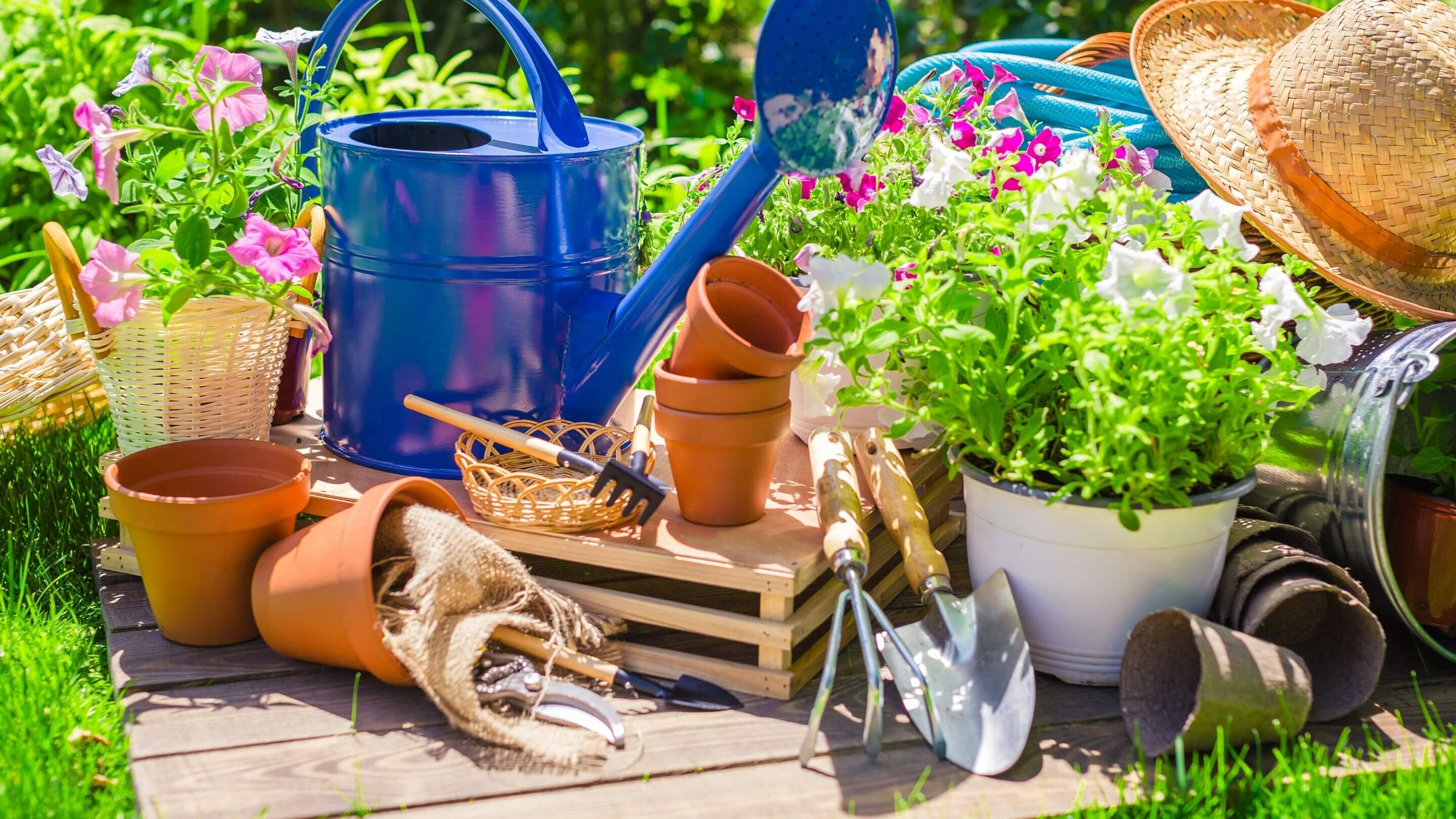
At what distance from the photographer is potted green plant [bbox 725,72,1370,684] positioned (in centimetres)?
136

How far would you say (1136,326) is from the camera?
135 cm

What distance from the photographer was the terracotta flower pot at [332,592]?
4.60 ft

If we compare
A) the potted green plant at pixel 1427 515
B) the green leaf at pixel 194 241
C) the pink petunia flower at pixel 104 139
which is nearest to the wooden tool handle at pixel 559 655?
the green leaf at pixel 194 241

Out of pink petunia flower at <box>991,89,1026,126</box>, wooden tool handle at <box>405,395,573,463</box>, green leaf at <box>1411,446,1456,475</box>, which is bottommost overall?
green leaf at <box>1411,446,1456,475</box>

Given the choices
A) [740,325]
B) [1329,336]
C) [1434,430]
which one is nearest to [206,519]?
[740,325]

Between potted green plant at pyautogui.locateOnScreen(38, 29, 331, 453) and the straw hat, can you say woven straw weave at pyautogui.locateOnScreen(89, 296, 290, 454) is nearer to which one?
potted green plant at pyautogui.locateOnScreen(38, 29, 331, 453)

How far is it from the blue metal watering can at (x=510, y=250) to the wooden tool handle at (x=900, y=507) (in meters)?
0.33

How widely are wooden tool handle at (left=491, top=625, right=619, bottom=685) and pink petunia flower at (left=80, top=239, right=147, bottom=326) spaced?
1.90 feet

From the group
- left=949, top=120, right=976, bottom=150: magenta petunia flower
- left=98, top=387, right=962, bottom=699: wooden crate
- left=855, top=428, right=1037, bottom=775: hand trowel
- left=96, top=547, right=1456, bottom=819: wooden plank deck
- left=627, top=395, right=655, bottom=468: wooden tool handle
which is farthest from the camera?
left=949, top=120, right=976, bottom=150: magenta petunia flower

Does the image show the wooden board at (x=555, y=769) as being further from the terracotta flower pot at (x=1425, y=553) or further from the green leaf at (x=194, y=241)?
the green leaf at (x=194, y=241)

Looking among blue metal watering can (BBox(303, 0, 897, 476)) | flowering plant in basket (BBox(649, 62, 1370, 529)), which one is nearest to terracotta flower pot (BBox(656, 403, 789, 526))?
flowering plant in basket (BBox(649, 62, 1370, 529))

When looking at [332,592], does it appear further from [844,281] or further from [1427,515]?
[1427,515]

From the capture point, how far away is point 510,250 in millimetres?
1660

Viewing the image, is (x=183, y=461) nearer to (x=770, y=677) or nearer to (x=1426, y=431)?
(x=770, y=677)
